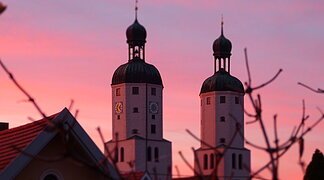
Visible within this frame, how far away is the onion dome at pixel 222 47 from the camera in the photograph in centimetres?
12925

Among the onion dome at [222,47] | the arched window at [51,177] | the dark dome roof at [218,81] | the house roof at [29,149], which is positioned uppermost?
the onion dome at [222,47]

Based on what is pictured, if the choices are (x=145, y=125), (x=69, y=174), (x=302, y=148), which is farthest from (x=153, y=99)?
(x=302, y=148)

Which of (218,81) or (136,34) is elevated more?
(136,34)

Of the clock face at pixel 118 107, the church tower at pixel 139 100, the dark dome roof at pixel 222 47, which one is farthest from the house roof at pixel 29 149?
the dark dome roof at pixel 222 47

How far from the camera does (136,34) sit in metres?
124

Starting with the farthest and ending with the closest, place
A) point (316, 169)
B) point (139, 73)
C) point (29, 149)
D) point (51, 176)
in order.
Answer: point (139, 73)
point (316, 169)
point (51, 176)
point (29, 149)

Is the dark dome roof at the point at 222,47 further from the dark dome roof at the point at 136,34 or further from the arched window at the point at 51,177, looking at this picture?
the arched window at the point at 51,177

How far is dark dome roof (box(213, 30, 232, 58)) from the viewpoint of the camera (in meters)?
129

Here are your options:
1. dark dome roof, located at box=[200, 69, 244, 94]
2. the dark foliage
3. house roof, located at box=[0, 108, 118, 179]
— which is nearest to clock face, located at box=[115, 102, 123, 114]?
dark dome roof, located at box=[200, 69, 244, 94]

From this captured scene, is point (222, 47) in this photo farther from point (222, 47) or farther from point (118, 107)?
point (118, 107)

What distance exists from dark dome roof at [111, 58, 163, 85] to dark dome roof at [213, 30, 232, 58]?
8.50m

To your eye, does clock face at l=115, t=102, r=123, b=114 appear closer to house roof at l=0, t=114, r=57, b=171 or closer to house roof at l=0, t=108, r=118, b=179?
house roof at l=0, t=114, r=57, b=171

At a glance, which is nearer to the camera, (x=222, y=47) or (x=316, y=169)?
(x=316, y=169)

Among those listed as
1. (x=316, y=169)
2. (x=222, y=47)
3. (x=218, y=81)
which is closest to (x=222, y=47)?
(x=222, y=47)
